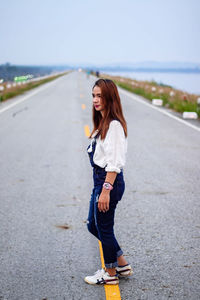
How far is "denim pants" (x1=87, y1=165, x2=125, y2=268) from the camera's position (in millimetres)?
2811

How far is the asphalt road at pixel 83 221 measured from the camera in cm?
308

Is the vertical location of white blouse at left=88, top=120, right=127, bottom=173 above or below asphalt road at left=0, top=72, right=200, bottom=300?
above

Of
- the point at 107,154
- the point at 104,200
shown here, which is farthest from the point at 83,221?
the point at 107,154

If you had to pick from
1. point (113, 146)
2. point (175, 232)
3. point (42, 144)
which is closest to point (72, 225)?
point (175, 232)

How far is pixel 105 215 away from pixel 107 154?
0.53 m

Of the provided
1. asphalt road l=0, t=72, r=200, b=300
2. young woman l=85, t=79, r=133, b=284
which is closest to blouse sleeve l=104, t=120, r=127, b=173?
young woman l=85, t=79, r=133, b=284

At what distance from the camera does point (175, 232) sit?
13.3 ft

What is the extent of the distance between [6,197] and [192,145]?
499 centimetres

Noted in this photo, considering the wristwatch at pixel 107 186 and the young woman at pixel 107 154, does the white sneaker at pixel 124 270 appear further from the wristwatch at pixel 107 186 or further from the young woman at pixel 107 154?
the wristwatch at pixel 107 186

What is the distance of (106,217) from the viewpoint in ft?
9.41

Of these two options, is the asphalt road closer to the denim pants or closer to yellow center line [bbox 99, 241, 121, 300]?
yellow center line [bbox 99, 241, 121, 300]

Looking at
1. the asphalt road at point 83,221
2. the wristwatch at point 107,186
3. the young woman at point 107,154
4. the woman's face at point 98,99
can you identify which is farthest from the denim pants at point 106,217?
the woman's face at point 98,99

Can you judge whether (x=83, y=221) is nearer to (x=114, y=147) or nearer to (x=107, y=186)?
(x=107, y=186)

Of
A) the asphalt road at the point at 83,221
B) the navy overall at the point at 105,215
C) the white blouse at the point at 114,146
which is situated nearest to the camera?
the white blouse at the point at 114,146
